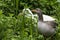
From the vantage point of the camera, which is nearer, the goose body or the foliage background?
the foliage background

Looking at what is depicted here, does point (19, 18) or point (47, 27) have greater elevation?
point (19, 18)

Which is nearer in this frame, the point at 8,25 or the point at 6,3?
the point at 8,25

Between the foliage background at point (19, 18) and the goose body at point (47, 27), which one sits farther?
the goose body at point (47, 27)

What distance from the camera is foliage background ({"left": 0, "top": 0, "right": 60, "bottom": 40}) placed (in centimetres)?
434

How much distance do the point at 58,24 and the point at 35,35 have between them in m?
0.71

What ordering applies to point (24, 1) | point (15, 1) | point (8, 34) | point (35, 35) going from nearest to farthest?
point (8, 34) < point (35, 35) < point (15, 1) < point (24, 1)

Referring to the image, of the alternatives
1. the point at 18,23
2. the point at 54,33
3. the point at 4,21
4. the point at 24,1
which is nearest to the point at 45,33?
the point at 54,33

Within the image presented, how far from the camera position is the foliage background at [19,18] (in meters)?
4.34

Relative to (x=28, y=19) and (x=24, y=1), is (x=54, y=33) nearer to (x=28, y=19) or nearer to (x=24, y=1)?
(x=28, y=19)

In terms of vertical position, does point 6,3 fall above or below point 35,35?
above

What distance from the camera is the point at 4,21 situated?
4.46 metres

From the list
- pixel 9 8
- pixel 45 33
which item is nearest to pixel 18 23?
pixel 45 33

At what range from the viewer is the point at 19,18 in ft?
16.6

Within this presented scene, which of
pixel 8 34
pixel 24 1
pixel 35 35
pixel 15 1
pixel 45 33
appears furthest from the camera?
pixel 24 1
